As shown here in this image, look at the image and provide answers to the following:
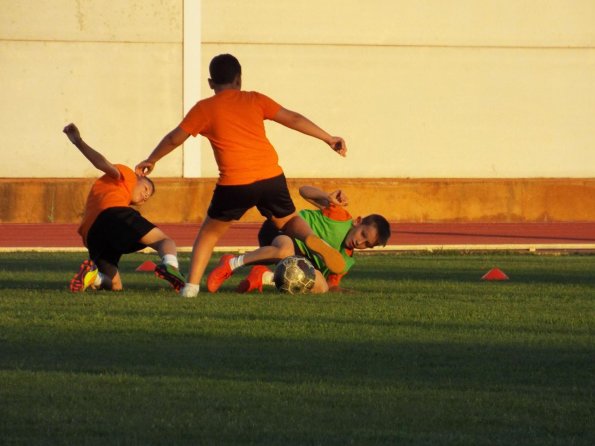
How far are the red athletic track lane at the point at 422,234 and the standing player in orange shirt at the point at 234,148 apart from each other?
749cm

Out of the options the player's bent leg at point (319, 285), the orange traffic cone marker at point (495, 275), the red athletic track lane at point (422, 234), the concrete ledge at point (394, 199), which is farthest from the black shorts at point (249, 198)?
the concrete ledge at point (394, 199)

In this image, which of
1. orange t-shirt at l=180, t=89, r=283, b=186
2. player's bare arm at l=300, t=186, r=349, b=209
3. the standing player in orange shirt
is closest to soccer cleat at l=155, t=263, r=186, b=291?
the standing player in orange shirt

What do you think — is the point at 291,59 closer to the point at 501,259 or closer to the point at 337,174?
the point at 337,174

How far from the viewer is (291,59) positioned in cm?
2825

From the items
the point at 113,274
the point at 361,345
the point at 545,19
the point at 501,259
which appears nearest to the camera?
the point at 361,345

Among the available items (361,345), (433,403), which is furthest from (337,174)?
(433,403)

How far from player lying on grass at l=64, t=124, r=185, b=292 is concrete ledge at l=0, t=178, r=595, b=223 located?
1401 cm

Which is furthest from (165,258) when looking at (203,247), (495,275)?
(495,275)

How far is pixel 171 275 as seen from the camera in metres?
11.3

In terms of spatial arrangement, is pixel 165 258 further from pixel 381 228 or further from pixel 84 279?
pixel 381 228

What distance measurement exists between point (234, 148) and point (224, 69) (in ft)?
1.93

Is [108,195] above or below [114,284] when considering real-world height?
above

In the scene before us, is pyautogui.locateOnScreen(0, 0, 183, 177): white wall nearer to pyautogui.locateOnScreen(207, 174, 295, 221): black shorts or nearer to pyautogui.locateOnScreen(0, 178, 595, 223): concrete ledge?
pyautogui.locateOnScreen(0, 178, 595, 223): concrete ledge

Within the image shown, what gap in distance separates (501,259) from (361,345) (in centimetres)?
847
